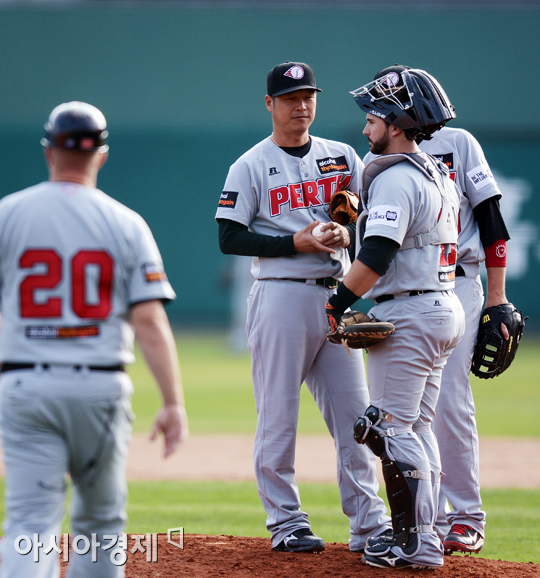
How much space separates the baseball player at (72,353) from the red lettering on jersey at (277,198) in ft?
5.12

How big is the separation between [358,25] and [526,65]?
5.26 m

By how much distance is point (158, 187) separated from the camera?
1004 inches

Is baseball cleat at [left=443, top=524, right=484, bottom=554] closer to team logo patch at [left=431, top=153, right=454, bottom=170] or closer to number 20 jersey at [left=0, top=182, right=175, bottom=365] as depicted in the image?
team logo patch at [left=431, top=153, right=454, bottom=170]

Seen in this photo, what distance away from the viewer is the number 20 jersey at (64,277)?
271 centimetres

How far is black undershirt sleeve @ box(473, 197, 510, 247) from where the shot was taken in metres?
4.47

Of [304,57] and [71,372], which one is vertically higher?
[304,57]

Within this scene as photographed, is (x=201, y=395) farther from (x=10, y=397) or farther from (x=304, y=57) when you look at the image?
(x=304, y=57)

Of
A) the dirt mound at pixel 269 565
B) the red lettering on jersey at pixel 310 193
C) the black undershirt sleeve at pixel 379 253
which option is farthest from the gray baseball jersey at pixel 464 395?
the black undershirt sleeve at pixel 379 253

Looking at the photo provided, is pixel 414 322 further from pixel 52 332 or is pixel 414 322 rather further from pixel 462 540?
pixel 52 332

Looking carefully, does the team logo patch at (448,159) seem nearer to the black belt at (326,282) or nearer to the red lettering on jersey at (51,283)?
the black belt at (326,282)

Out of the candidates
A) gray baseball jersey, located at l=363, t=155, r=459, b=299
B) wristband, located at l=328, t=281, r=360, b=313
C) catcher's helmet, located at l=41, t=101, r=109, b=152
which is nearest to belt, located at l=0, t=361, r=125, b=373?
catcher's helmet, located at l=41, t=101, r=109, b=152

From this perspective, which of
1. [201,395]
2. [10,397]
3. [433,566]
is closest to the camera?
[10,397]

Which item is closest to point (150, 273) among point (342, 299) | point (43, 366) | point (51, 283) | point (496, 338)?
point (51, 283)

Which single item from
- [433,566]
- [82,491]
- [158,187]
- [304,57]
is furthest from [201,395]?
[304,57]
